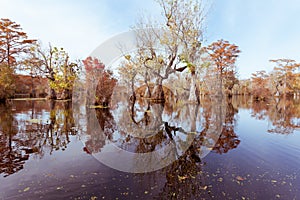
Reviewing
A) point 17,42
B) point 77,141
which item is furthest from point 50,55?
point 77,141

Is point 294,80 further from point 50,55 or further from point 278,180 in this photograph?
point 50,55

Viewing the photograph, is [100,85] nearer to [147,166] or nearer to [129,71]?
[147,166]

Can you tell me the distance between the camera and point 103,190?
6.81 feet

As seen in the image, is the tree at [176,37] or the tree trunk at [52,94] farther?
the tree trunk at [52,94]

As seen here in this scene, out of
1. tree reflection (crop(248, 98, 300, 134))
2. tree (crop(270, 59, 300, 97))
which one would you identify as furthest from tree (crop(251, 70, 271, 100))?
tree reflection (crop(248, 98, 300, 134))

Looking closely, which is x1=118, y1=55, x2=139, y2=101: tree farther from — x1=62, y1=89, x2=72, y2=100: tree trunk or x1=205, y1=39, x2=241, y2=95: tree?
x1=205, y1=39, x2=241, y2=95: tree

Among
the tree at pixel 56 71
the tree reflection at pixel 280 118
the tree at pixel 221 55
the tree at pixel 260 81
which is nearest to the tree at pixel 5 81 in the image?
the tree at pixel 56 71

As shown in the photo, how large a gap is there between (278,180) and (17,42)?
2758 cm

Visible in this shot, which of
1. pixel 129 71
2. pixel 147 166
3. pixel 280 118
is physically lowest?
Result: pixel 147 166

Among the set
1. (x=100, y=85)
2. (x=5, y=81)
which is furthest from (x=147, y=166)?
(x=5, y=81)

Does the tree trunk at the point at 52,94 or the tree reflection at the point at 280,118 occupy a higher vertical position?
the tree trunk at the point at 52,94

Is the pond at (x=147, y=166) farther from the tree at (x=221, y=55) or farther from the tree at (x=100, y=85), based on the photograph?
the tree at (x=221, y=55)

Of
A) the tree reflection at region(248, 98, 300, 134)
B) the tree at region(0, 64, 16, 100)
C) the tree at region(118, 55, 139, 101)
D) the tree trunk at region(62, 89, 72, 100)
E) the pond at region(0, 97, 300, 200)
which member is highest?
the tree at region(118, 55, 139, 101)

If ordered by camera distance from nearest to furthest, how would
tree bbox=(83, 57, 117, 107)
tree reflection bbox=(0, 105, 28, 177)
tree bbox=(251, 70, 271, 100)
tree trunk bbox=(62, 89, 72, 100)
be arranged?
tree reflection bbox=(0, 105, 28, 177) < tree bbox=(83, 57, 117, 107) < tree trunk bbox=(62, 89, 72, 100) < tree bbox=(251, 70, 271, 100)
